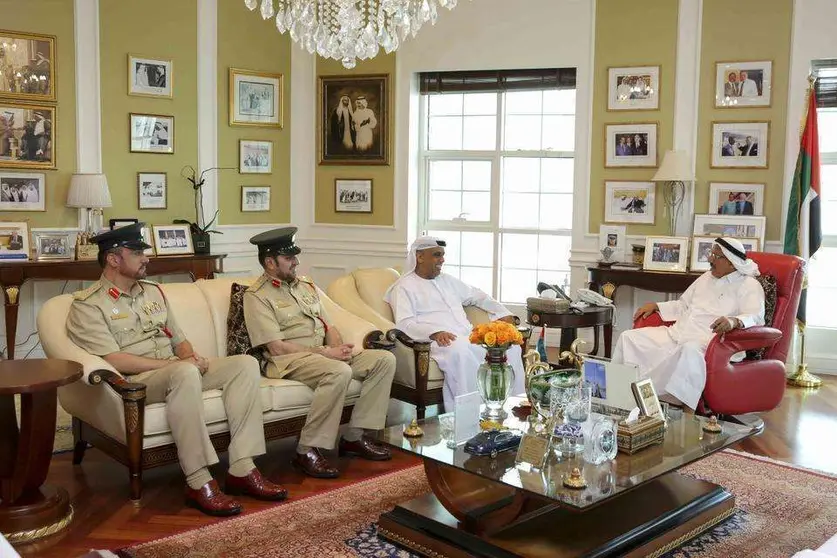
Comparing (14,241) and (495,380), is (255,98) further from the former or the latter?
(495,380)

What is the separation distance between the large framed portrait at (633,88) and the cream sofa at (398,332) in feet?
8.65

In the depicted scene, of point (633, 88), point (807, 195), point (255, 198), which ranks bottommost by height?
point (255, 198)

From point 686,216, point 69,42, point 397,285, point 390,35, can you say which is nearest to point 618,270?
point 686,216

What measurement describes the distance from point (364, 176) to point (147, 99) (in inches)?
78.8

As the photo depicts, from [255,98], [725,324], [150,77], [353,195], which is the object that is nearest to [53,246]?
[150,77]

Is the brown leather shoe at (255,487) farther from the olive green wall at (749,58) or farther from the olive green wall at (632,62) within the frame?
the olive green wall at (749,58)

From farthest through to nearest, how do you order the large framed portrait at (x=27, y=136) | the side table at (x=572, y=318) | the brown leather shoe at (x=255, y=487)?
the large framed portrait at (x=27, y=136) → the side table at (x=572, y=318) → the brown leather shoe at (x=255, y=487)

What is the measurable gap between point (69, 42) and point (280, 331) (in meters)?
3.57

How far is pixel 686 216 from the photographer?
723 centimetres

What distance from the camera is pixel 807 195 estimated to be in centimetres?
671

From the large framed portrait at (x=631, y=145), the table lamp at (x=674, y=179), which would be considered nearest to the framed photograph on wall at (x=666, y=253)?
the table lamp at (x=674, y=179)

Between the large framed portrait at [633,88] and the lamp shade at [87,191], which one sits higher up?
the large framed portrait at [633,88]

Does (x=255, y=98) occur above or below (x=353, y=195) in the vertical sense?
above

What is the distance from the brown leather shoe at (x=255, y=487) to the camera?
161 inches
